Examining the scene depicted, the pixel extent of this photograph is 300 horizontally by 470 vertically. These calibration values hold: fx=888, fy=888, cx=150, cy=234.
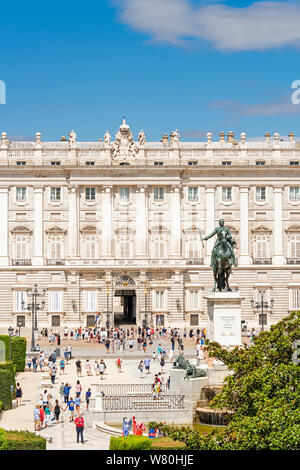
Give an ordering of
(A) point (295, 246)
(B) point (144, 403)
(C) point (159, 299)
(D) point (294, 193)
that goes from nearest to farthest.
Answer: (B) point (144, 403), (C) point (159, 299), (A) point (295, 246), (D) point (294, 193)

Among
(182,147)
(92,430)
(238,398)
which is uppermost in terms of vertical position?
(182,147)

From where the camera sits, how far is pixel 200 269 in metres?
79.9

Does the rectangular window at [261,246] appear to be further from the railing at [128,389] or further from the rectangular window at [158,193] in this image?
the railing at [128,389]

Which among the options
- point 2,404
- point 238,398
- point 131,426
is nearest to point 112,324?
point 2,404

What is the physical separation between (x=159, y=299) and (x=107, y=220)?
8.50 meters

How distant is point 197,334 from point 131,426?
41.1 meters

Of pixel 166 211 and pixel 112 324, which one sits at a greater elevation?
pixel 166 211

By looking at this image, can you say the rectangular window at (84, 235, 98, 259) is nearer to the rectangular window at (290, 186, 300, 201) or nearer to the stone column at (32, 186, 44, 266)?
the stone column at (32, 186, 44, 266)

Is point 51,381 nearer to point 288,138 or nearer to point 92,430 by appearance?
point 92,430

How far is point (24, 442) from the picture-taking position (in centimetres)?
2619

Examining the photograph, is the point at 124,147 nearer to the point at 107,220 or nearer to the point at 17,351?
the point at 107,220

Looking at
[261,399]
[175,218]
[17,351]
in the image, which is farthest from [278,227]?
[261,399]

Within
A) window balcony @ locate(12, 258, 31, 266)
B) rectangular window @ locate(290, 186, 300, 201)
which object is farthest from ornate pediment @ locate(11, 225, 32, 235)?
rectangular window @ locate(290, 186, 300, 201)

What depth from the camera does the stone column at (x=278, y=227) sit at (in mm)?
80500
